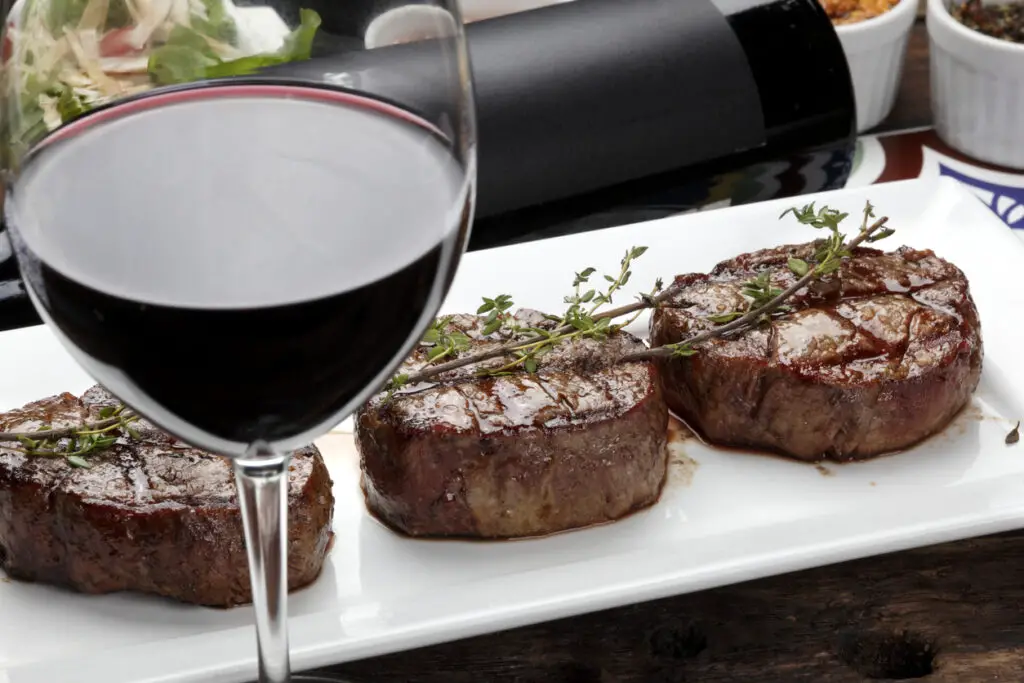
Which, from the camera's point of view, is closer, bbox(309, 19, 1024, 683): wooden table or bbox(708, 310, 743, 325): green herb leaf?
bbox(309, 19, 1024, 683): wooden table

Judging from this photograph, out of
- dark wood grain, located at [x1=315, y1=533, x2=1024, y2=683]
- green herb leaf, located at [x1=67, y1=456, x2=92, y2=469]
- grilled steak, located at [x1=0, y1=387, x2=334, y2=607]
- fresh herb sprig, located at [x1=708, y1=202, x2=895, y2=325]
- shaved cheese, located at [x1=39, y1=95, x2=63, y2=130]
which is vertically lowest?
dark wood grain, located at [x1=315, y1=533, x2=1024, y2=683]

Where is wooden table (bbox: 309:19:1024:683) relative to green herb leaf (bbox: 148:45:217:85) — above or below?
below

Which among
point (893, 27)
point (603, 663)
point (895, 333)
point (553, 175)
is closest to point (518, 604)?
point (603, 663)

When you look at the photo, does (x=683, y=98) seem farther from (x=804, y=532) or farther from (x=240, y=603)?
(x=240, y=603)

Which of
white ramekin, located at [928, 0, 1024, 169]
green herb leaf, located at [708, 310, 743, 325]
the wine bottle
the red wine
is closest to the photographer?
the red wine

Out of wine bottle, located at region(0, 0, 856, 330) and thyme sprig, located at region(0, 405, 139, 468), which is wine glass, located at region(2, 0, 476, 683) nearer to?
thyme sprig, located at region(0, 405, 139, 468)

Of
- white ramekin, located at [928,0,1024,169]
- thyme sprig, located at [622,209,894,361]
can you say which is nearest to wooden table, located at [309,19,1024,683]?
thyme sprig, located at [622,209,894,361]

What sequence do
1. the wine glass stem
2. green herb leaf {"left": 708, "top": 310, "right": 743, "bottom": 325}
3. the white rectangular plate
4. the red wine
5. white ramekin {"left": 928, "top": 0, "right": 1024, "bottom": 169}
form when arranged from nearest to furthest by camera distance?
1. the red wine
2. the wine glass stem
3. the white rectangular plate
4. green herb leaf {"left": 708, "top": 310, "right": 743, "bottom": 325}
5. white ramekin {"left": 928, "top": 0, "right": 1024, "bottom": 169}
